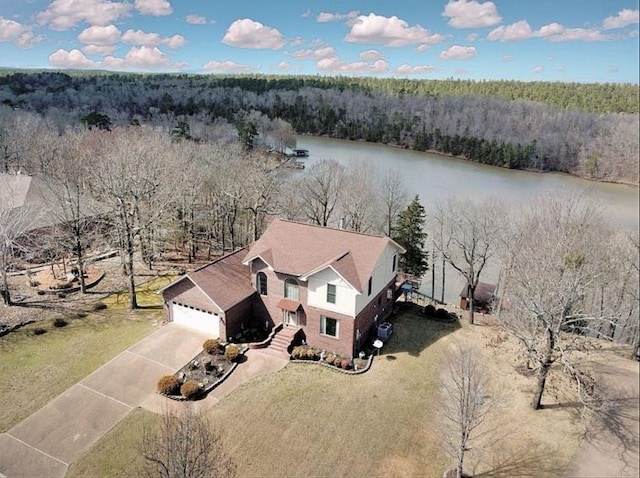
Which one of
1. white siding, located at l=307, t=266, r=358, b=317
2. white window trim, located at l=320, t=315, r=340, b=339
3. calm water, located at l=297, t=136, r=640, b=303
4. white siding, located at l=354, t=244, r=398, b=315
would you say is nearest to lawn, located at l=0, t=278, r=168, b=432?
white siding, located at l=307, t=266, r=358, b=317

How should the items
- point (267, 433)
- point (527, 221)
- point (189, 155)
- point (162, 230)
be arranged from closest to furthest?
point (267, 433)
point (527, 221)
point (162, 230)
point (189, 155)

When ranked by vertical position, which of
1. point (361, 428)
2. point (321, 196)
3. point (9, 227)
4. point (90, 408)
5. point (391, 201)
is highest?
point (9, 227)

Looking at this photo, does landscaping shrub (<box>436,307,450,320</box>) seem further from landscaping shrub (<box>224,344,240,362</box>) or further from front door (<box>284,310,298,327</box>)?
landscaping shrub (<box>224,344,240,362</box>)

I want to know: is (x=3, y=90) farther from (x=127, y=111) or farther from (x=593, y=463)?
(x=593, y=463)

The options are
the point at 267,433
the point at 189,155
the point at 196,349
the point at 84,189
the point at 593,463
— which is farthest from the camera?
the point at 189,155

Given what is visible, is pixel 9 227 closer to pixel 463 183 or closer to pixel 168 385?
pixel 168 385

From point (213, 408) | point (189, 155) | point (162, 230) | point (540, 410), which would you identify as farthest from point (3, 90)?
point (540, 410)

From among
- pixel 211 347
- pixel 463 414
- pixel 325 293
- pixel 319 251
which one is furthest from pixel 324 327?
pixel 463 414
